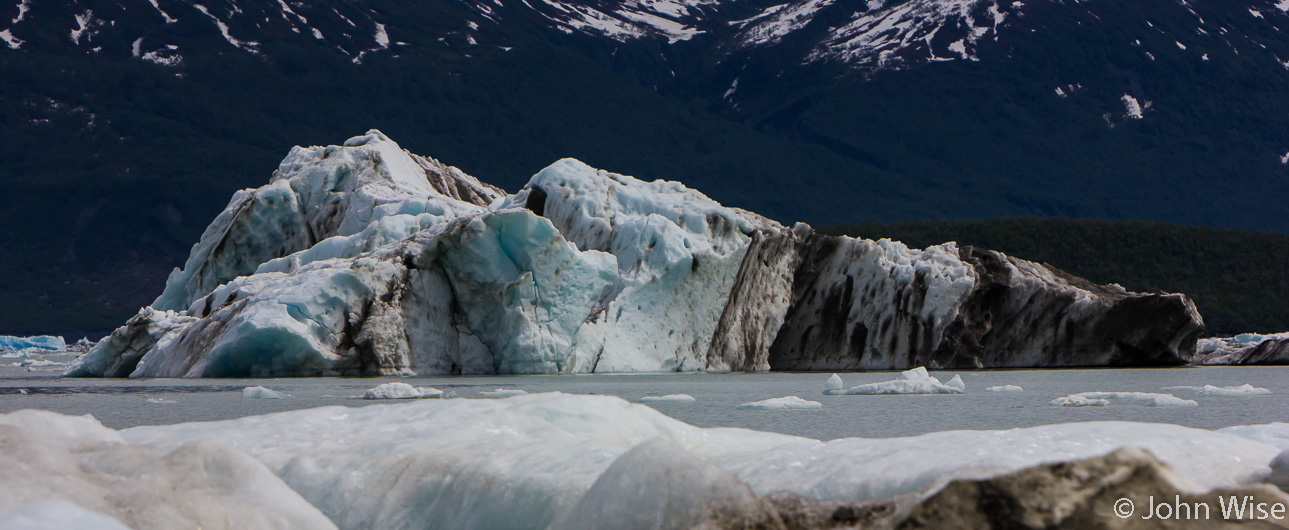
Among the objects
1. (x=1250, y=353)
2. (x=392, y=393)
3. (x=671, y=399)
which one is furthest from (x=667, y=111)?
(x=392, y=393)

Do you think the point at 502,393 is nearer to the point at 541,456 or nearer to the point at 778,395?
the point at 778,395

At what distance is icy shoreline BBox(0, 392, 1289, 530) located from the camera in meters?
4.76

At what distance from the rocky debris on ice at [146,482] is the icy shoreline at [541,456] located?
0.02m

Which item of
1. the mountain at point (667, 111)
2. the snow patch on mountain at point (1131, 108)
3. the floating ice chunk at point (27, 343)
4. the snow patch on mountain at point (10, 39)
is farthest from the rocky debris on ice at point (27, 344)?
the snow patch on mountain at point (1131, 108)

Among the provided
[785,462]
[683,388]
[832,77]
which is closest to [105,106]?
[832,77]

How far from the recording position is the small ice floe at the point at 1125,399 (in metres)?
12.1

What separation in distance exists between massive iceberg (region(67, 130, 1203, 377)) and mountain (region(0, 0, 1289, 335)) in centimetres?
9147

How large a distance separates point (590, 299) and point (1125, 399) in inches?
381

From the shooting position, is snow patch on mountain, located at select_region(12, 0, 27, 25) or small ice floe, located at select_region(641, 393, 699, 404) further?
snow patch on mountain, located at select_region(12, 0, 27, 25)

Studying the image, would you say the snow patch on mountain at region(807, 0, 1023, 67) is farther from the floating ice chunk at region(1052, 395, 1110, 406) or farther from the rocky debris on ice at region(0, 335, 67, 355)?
the floating ice chunk at region(1052, 395, 1110, 406)

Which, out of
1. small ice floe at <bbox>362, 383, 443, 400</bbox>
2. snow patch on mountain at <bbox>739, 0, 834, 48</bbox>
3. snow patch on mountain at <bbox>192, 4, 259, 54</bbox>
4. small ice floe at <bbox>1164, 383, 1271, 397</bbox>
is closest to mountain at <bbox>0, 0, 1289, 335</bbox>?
snow patch on mountain at <bbox>192, 4, 259, 54</bbox>

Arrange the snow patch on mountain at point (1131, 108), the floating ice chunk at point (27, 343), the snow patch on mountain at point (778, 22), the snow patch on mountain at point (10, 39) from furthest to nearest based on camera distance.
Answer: the snow patch on mountain at point (778, 22) → the snow patch on mountain at point (1131, 108) → the snow patch on mountain at point (10, 39) → the floating ice chunk at point (27, 343)

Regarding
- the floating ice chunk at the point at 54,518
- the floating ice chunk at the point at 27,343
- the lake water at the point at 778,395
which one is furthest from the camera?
the floating ice chunk at the point at 27,343

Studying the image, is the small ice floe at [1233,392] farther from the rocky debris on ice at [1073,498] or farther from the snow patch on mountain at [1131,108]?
the snow patch on mountain at [1131,108]
